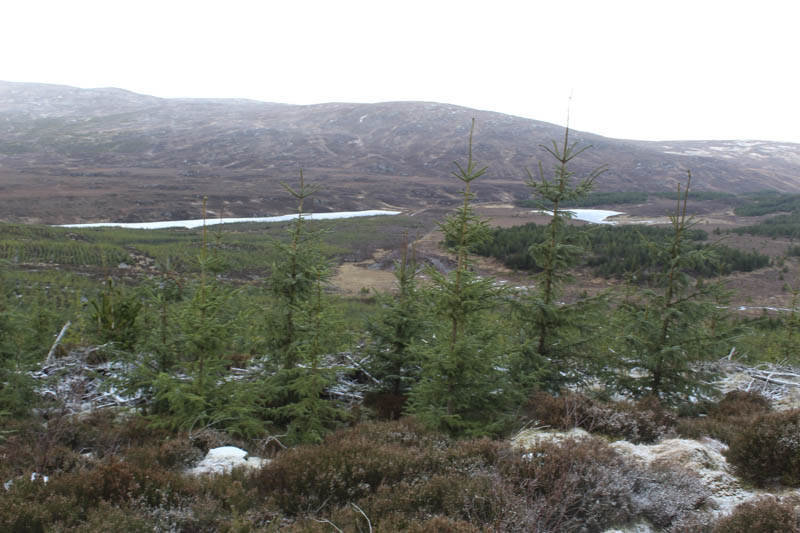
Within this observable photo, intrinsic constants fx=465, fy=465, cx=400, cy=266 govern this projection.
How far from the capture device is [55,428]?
424 centimetres

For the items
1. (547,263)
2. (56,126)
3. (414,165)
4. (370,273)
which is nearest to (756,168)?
(414,165)

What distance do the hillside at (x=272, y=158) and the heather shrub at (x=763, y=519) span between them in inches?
1999

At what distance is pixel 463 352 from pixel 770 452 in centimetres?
271

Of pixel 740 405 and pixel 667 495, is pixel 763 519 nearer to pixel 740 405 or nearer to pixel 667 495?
pixel 667 495

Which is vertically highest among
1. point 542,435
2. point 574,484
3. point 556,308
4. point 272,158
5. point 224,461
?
point 272,158

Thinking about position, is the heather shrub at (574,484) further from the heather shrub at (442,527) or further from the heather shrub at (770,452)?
the heather shrub at (770,452)

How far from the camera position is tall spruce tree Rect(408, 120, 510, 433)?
5148 mm

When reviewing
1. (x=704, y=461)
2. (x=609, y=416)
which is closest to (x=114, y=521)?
(x=704, y=461)

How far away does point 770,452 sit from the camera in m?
3.60

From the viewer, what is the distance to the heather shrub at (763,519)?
2551 millimetres

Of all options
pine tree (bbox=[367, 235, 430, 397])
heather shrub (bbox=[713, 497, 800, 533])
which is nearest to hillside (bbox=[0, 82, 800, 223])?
pine tree (bbox=[367, 235, 430, 397])

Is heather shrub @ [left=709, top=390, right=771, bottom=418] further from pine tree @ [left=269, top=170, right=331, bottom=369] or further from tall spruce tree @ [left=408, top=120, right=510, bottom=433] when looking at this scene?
pine tree @ [left=269, top=170, right=331, bottom=369]

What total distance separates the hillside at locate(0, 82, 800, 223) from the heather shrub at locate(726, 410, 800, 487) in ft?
165

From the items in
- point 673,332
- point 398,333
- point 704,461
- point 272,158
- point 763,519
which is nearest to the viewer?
point 763,519
